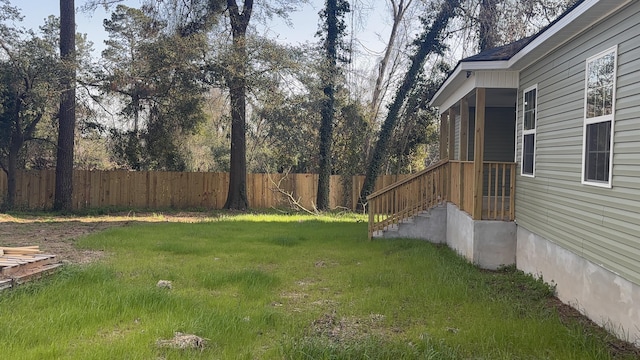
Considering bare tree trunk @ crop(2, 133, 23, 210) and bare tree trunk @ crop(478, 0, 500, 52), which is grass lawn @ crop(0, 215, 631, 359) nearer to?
bare tree trunk @ crop(478, 0, 500, 52)

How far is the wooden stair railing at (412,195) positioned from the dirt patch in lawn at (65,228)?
236 inches

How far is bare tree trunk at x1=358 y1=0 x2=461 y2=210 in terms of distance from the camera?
682 inches

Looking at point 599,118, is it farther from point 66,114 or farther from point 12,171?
point 12,171

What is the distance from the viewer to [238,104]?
620 inches

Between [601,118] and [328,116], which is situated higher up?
[328,116]

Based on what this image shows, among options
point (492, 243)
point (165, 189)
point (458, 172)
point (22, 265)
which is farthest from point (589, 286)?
point (165, 189)

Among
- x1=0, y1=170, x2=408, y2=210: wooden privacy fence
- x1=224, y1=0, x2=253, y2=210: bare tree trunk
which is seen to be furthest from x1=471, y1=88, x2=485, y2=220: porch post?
x1=0, y1=170, x2=408, y2=210: wooden privacy fence

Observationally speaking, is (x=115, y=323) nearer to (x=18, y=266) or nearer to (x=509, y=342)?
(x=18, y=266)

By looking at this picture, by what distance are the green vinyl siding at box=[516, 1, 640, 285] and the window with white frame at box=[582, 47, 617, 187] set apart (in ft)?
0.33

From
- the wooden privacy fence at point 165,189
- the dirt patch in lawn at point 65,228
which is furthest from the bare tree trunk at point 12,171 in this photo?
the dirt patch in lawn at point 65,228

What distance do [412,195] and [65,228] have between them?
9503 mm

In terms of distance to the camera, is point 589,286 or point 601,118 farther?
point 589,286

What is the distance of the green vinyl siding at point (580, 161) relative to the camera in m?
4.31

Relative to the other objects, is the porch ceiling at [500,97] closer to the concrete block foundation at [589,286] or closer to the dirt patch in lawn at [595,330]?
the concrete block foundation at [589,286]
